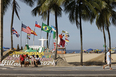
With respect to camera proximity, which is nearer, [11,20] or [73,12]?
→ [73,12]

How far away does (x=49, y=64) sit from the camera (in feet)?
60.3

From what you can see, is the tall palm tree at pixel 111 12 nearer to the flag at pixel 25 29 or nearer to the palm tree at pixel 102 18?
the palm tree at pixel 102 18

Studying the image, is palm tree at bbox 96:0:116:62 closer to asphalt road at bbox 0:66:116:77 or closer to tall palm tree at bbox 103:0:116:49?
tall palm tree at bbox 103:0:116:49

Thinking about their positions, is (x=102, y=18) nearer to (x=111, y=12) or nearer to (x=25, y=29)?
(x=111, y=12)

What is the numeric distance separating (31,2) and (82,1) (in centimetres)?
961

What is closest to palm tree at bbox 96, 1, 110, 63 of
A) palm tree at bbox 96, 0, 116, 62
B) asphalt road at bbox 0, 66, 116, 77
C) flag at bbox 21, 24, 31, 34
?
palm tree at bbox 96, 0, 116, 62

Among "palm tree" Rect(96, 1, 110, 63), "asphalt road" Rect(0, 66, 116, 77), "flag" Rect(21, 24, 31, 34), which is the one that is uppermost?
A: "palm tree" Rect(96, 1, 110, 63)

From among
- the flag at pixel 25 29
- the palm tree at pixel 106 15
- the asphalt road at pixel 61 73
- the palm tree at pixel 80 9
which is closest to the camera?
the asphalt road at pixel 61 73

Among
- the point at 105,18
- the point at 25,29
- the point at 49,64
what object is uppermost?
the point at 105,18

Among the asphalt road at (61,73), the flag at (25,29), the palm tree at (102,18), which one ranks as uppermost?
the palm tree at (102,18)

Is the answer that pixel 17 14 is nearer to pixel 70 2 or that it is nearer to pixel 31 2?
pixel 31 2

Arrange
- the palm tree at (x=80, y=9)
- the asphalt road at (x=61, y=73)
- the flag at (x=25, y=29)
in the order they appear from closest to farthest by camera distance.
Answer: the asphalt road at (x=61, y=73), the palm tree at (x=80, y=9), the flag at (x=25, y=29)

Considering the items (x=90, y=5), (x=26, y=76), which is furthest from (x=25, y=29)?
(x=26, y=76)

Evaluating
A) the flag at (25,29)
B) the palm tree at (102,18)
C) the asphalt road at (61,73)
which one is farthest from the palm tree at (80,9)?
the asphalt road at (61,73)
